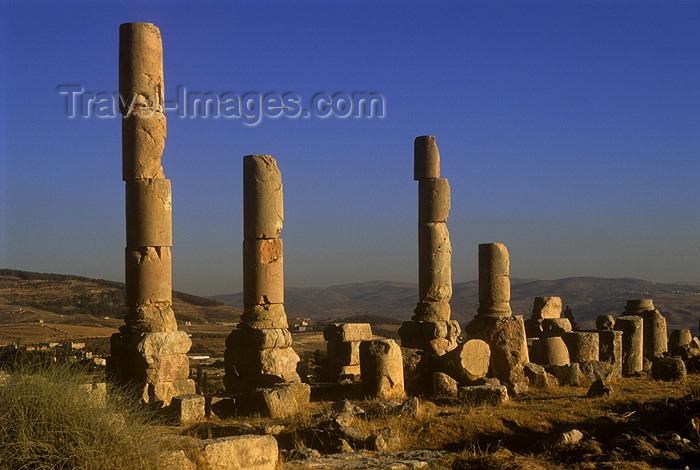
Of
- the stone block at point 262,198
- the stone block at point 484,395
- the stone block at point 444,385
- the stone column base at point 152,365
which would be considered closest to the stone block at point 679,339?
the stone block at point 444,385

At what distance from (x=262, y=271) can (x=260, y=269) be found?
0.06 metres

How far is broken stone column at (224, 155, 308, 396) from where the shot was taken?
17.7m

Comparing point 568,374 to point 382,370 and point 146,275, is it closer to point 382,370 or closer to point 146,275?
point 382,370

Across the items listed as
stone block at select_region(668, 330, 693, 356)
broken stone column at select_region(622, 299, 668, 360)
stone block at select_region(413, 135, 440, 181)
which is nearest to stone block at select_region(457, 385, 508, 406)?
stone block at select_region(413, 135, 440, 181)

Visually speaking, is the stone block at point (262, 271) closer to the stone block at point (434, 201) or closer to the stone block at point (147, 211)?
the stone block at point (147, 211)

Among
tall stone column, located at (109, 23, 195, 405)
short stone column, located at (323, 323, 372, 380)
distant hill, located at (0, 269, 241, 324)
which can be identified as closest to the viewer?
tall stone column, located at (109, 23, 195, 405)

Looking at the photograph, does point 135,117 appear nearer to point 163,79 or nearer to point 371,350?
point 163,79

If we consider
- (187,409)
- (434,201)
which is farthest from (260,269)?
(434,201)

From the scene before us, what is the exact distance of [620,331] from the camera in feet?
68.8

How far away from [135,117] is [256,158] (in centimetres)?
318

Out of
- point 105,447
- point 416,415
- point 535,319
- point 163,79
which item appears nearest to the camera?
point 105,447

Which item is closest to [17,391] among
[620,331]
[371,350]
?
[371,350]

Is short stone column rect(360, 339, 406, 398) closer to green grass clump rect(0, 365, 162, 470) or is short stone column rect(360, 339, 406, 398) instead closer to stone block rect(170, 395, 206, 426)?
stone block rect(170, 395, 206, 426)

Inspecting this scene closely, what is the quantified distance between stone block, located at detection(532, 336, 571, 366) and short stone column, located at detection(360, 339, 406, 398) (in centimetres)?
441
